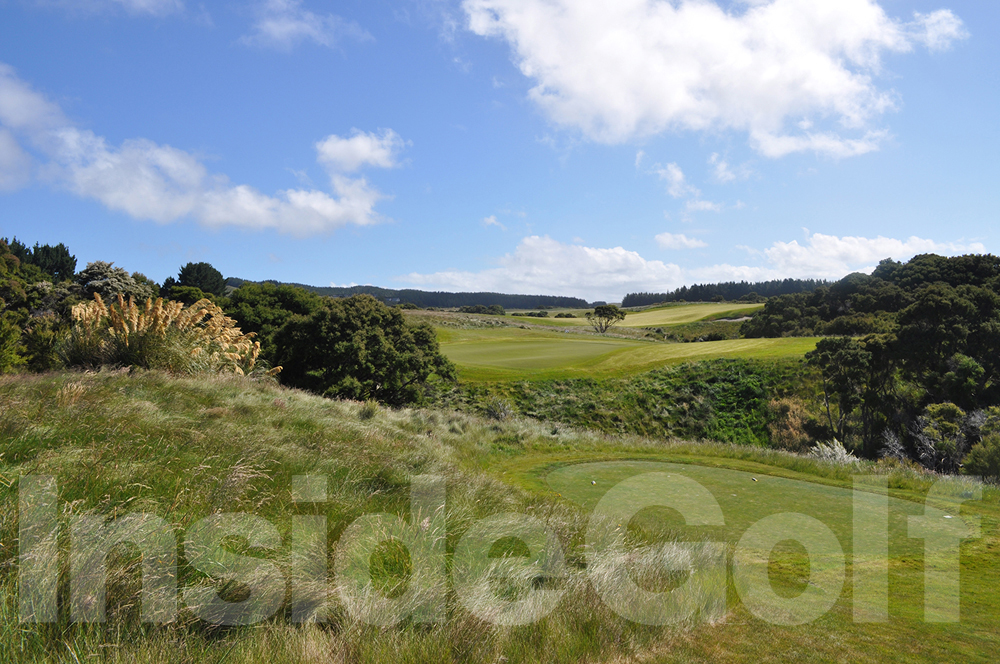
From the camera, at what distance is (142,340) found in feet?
34.8

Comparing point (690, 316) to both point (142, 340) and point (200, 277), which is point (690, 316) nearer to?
point (200, 277)

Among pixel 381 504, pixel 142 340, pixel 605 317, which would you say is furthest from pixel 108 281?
pixel 605 317

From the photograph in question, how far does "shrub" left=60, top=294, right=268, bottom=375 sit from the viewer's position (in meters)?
10.4

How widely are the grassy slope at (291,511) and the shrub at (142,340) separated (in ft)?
7.73

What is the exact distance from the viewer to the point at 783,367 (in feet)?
97.3

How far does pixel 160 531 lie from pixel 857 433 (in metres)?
29.7

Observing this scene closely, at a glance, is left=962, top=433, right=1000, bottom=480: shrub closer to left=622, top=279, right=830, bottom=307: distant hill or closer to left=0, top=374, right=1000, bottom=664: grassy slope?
left=0, top=374, right=1000, bottom=664: grassy slope

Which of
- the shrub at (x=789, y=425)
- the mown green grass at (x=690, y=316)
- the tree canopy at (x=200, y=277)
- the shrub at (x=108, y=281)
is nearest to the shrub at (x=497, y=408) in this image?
the shrub at (x=789, y=425)

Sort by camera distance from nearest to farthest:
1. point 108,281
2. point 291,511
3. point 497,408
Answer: point 291,511 → point 497,408 → point 108,281

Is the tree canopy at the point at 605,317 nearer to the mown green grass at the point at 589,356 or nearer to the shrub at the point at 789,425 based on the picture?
the mown green grass at the point at 589,356

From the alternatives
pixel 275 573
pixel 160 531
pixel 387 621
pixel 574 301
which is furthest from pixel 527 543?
pixel 574 301

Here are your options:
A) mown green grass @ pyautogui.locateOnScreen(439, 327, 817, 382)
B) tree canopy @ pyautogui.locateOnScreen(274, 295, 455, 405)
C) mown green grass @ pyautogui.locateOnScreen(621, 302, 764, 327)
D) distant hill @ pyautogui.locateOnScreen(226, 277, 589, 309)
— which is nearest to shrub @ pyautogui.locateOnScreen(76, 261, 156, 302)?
tree canopy @ pyautogui.locateOnScreen(274, 295, 455, 405)

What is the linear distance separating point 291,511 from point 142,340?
8941 mm

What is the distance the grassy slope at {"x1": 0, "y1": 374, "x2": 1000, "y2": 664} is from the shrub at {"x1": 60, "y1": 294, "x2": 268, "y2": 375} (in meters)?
2.36
